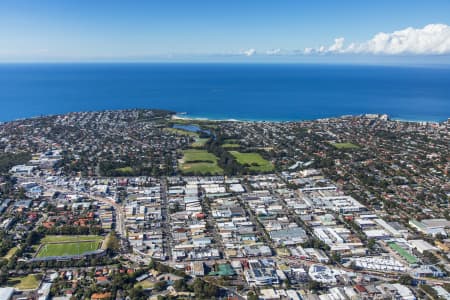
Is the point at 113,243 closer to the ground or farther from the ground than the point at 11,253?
farther from the ground

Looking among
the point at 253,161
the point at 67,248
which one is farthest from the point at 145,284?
the point at 253,161

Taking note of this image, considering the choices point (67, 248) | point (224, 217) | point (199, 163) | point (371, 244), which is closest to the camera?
point (67, 248)

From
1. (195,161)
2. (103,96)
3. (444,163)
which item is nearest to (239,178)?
(195,161)

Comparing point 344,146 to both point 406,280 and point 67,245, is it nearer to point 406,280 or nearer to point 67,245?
point 406,280

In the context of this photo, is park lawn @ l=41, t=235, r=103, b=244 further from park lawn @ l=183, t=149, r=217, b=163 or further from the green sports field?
park lawn @ l=183, t=149, r=217, b=163

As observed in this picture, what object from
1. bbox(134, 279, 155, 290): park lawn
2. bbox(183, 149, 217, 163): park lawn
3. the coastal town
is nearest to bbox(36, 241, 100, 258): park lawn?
the coastal town

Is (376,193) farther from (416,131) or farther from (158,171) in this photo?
(416,131)

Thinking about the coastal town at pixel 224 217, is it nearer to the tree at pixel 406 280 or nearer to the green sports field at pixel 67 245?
the tree at pixel 406 280

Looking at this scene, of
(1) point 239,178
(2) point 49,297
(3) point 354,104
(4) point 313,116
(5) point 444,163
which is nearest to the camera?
(2) point 49,297
